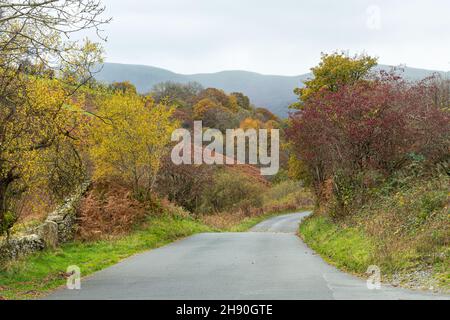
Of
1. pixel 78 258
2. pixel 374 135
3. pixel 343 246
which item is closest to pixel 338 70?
pixel 374 135

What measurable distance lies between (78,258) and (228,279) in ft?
23.4

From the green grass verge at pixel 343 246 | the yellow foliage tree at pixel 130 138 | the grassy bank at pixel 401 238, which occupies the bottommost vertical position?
the green grass verge at pixel 343 246

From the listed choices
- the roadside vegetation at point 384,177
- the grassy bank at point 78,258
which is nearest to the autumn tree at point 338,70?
the roadside vegetation at point 384,177

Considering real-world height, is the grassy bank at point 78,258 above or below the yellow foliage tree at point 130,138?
below

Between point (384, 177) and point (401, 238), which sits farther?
point (384, 177)

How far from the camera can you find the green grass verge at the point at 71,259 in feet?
41.0

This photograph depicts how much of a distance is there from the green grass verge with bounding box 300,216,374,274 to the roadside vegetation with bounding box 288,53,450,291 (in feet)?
0.14

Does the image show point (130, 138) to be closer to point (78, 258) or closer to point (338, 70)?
point (78, 258)

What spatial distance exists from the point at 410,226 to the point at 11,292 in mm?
10694

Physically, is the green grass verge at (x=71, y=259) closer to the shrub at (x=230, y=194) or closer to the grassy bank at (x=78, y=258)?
the grassy bank at (x=78, y=258)

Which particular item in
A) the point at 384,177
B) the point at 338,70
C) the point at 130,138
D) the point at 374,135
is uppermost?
the point at 338,70

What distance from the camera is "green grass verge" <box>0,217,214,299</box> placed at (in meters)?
12.5

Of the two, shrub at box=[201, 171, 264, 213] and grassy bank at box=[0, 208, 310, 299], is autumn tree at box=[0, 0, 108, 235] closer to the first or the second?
grassy bank at box=[0, 208, 310, 299]

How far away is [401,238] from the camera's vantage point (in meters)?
14.6
